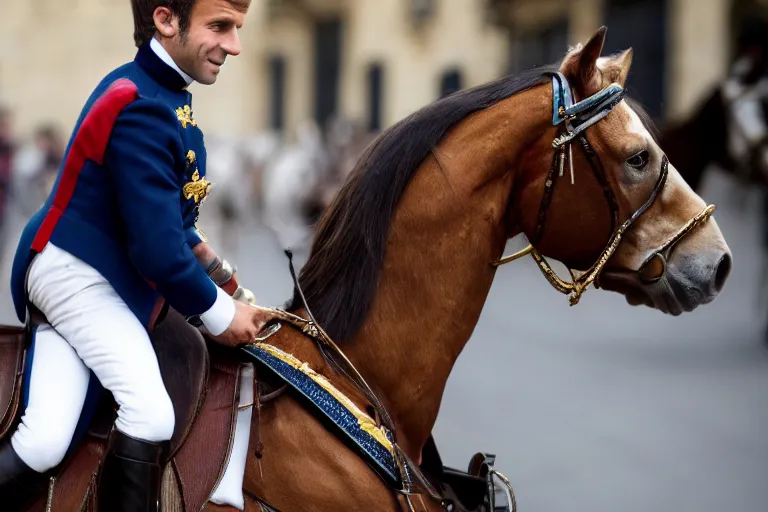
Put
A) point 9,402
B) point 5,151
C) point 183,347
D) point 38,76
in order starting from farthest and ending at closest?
point 38,76, point 5,151, point 183,347, point 9,402

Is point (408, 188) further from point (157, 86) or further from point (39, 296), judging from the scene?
point (39, 296)

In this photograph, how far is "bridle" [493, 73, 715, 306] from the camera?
102 inches

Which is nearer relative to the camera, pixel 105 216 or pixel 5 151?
pixel 105 216

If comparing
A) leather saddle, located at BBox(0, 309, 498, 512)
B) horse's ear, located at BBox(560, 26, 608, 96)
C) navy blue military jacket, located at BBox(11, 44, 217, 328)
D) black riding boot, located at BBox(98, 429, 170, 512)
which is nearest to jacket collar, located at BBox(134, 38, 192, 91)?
navy blue military jacket, located at BBox(11, 44, 217, 328)

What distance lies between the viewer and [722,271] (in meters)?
2.69

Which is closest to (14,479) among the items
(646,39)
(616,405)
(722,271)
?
(722,271)

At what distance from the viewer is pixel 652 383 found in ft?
26.7

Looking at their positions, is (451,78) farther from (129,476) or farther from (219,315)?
(129,476)

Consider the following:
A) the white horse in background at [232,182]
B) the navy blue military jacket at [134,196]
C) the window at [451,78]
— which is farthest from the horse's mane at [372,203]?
the window at [451,78]

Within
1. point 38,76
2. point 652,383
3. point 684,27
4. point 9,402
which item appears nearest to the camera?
point 9,402

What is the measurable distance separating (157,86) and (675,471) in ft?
14.3

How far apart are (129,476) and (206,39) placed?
3.06 feet

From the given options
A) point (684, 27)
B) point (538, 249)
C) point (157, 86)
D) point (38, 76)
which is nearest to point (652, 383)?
point (538, 249)

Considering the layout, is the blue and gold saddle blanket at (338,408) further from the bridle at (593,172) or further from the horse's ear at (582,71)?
the horse's ear at (582,71)
